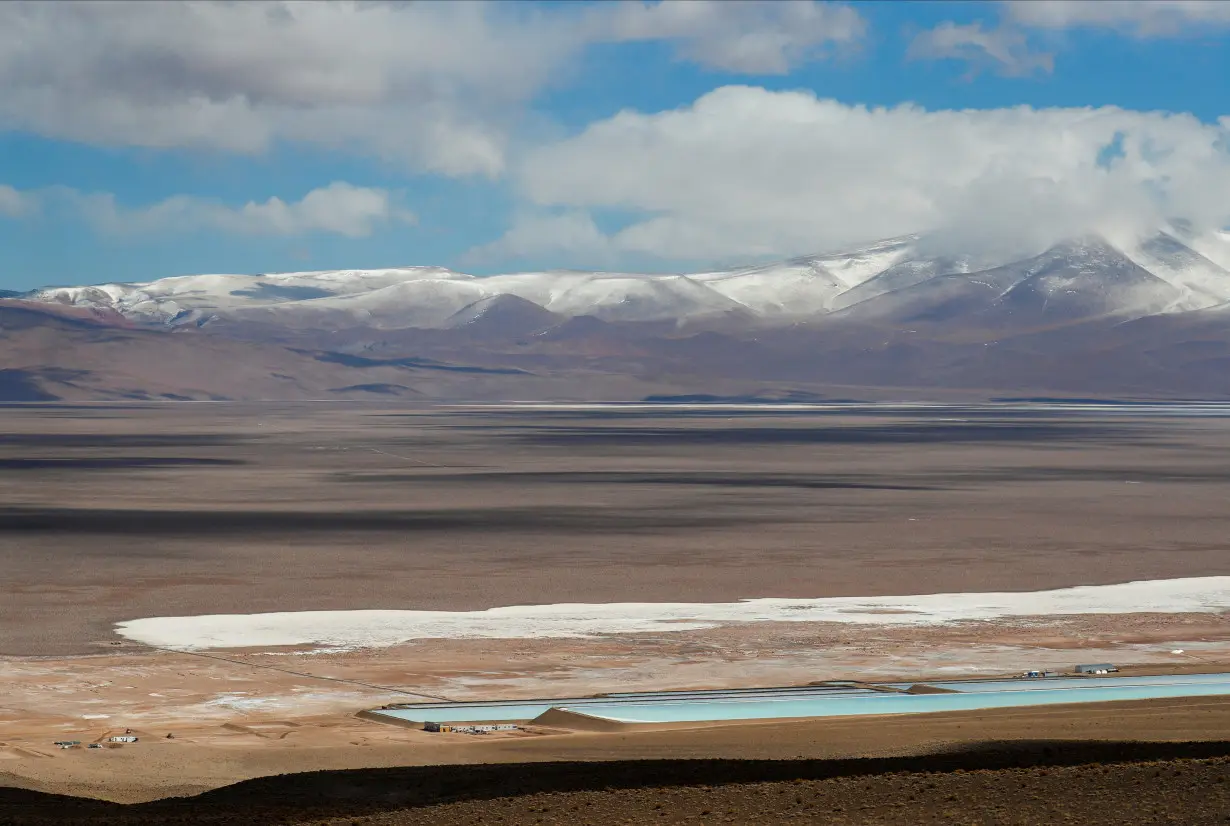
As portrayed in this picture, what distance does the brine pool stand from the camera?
20.1 m

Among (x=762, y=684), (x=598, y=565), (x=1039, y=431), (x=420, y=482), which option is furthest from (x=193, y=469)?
(x=1039, y=431)

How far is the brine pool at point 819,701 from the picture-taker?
66.1 ft

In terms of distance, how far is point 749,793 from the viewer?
14.2m

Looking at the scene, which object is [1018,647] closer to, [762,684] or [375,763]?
[762,684]

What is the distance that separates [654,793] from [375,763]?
367cm

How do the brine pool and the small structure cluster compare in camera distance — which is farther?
the brine pool

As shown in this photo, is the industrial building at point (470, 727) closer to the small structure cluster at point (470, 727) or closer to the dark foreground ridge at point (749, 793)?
the small structure cluster at point (470, 727)

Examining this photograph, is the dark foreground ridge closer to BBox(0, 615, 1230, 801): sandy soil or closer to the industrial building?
BBox(0, 615, 1230, 801): sandy soil

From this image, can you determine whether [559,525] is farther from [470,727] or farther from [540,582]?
[470,727]

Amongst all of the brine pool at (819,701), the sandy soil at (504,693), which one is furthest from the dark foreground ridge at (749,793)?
the brine pool at (819,701)

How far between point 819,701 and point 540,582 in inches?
576

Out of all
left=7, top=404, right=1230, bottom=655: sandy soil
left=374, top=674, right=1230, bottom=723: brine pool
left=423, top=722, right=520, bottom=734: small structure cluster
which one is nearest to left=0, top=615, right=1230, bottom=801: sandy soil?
left=423, top=722, right=520, bottom=734: small structure cluster

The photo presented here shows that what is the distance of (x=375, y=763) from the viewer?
666 inches

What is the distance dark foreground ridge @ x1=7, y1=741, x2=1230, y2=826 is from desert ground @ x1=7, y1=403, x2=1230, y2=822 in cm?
59
